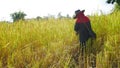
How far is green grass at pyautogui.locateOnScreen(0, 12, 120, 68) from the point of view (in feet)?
16.5

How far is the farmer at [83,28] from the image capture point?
19.1 feet

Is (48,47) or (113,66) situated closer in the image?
(113,66)

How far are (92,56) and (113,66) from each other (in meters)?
0.42

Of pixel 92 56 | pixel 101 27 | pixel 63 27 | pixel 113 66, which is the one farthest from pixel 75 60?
pixel 63 27

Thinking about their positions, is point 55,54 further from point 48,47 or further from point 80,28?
point 80,28

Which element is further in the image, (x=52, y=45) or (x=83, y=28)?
(x=83, y=28)

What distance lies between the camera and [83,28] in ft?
19.6

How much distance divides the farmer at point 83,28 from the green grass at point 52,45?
0.12 m

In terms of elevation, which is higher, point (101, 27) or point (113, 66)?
point (101, 27)

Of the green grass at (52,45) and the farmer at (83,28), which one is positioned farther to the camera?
the farmer at (83,28)

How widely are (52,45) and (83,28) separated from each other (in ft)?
2.20

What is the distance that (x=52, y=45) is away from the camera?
557 cm

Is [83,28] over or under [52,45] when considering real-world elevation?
over

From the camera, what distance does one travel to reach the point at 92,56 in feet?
17.2
